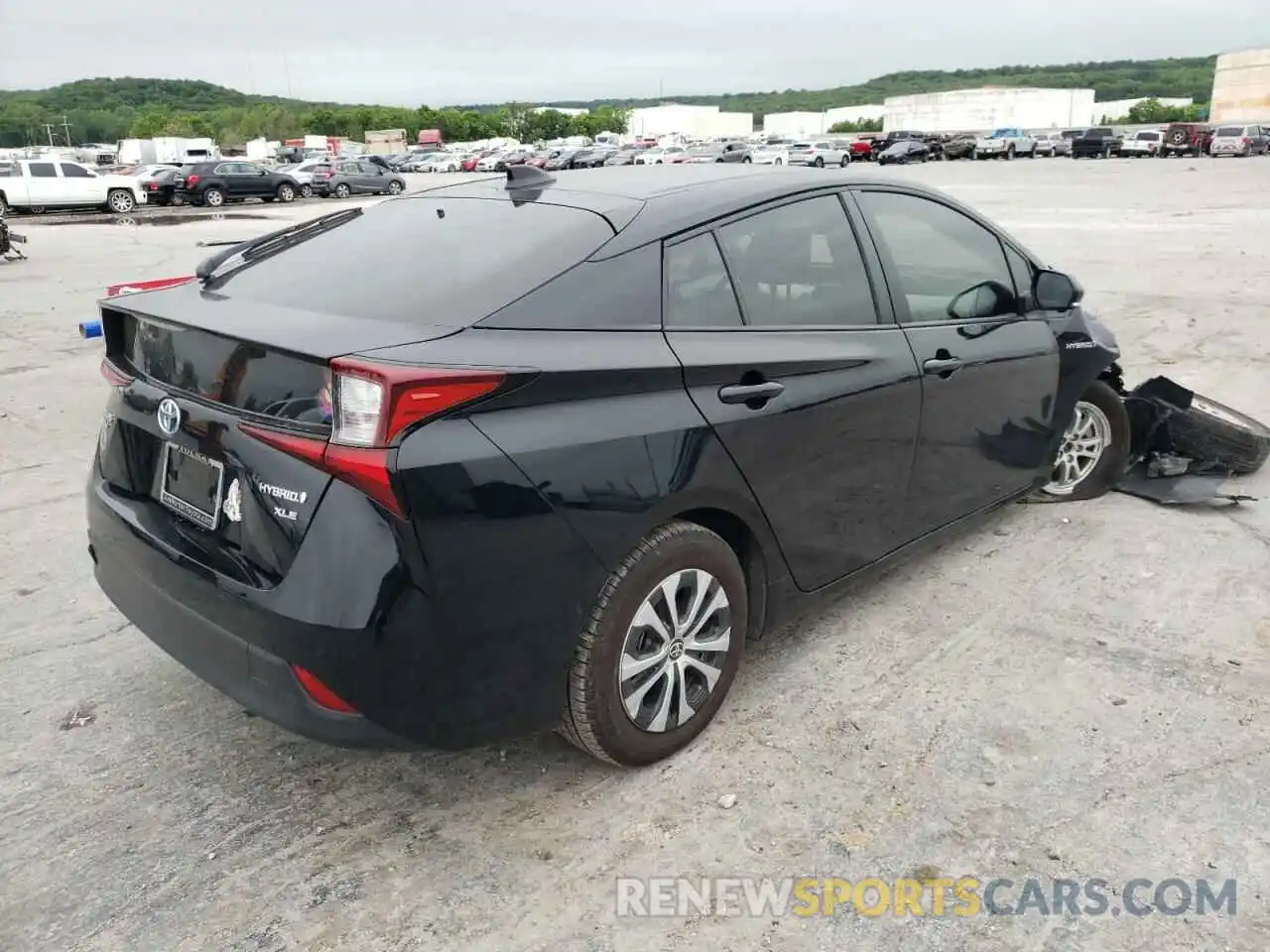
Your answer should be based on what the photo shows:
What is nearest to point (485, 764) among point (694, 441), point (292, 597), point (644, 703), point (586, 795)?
point (586, 795)

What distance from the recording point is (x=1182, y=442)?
5156 millimetres

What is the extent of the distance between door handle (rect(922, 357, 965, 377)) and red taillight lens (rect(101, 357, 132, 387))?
2.58 meters

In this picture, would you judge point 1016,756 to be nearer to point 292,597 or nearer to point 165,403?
point 292,597

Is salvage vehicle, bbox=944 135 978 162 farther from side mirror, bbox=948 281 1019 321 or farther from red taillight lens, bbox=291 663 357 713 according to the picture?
red taillight lens, bbox=291 663 357 713

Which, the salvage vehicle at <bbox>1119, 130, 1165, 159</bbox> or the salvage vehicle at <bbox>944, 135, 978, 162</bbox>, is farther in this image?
the salvage vehicle at <bbox>944, 135, 978, 162</bbox>

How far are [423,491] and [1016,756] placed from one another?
1.94 meters

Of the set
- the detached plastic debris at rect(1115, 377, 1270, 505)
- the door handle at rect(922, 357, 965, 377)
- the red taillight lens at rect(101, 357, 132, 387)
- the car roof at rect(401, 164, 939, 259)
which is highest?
the car roof at rect(401, 164, 939, 259)

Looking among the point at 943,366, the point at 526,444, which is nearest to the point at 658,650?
the point at 526,444

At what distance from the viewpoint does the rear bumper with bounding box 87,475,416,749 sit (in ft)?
7.71

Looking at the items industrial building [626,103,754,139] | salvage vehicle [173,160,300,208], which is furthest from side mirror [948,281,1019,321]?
industrial building [626,103,754,139]

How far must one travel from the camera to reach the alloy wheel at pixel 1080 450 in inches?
192

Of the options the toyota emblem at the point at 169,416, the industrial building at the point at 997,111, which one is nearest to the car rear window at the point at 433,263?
the toyota emblem at the point at 169,416

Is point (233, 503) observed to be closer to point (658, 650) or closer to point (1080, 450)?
point (658, 650)

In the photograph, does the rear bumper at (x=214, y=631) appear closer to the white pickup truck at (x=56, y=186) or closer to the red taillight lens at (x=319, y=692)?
the red taillight lens at (x=319, y=692)
